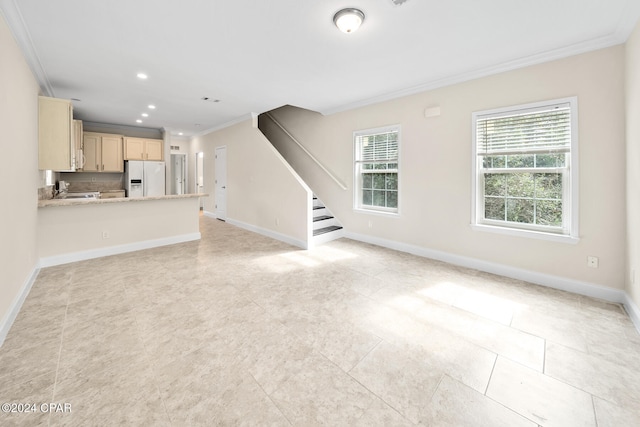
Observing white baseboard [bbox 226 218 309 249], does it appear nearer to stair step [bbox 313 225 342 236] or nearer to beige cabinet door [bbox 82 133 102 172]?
stair step [bbox 313 225 342 236]

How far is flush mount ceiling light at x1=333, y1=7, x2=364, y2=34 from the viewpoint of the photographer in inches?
89.4

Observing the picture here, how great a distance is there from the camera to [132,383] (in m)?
1.65

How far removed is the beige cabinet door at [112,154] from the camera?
21.4ft

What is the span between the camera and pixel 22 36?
2.60 m

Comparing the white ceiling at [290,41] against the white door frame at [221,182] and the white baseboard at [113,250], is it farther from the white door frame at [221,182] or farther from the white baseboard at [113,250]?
the white door frame at [221,182]

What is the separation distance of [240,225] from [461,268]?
4933mm

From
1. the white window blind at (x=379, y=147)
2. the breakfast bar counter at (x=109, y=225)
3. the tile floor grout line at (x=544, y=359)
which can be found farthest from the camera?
the white window blind at (x=379, y=147)

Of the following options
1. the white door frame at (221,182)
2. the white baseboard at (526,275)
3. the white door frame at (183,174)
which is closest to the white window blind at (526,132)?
the white baseboard at (526,275)

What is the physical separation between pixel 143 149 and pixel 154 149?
10.4 inches

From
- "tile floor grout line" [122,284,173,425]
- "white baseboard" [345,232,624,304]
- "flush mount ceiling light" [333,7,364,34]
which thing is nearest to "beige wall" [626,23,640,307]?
"white baseboard" [345,232,624,304]

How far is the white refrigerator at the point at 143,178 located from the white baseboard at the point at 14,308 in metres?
4.03

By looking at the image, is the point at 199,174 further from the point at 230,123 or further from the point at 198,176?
the point at 230,123

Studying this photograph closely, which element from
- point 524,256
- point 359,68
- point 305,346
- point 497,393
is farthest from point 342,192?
point 497,393

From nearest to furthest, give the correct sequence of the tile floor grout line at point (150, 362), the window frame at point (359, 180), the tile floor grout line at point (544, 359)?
the tile floor grout line at point (150, 362), the tile floor grout line at point (544, 359), the window frame at point (359, 180)
